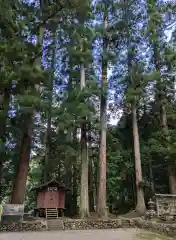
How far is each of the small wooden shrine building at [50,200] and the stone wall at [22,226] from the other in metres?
3.38

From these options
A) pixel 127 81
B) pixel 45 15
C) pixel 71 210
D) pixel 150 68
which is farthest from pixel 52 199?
pixel 150 68

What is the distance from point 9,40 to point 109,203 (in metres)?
13.7

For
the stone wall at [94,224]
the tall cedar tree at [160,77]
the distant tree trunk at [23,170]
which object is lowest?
the stone wall at [94,224]

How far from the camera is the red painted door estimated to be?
12242 millimetres

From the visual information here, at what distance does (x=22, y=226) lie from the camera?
8.47 m

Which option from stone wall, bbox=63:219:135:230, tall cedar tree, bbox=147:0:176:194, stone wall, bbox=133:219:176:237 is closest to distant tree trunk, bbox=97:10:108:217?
A: stone wall, bbox=63:219:135:230

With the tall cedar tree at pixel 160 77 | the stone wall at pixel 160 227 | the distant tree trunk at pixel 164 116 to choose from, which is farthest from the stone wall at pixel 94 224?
the tall cedar tree at pixel 160 77

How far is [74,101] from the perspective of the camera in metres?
9.72

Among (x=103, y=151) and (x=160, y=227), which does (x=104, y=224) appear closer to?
(x=160, y=227)

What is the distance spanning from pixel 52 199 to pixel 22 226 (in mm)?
4014

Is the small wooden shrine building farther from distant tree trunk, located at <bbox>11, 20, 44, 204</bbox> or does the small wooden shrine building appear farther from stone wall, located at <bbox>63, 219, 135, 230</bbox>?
stone wall, located at <bbox>63, 219, 135, 230</bbox>

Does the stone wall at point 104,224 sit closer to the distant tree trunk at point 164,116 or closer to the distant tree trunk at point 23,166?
the distant tree trunk at point 23,166

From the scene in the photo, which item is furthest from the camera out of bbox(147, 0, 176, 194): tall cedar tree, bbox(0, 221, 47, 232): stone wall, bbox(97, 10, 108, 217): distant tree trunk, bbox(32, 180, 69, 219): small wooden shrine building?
bbox(147, 0, 176, 194): tall cedar tree

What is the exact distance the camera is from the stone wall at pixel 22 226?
8.25m
